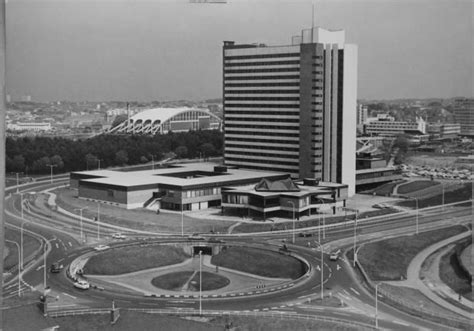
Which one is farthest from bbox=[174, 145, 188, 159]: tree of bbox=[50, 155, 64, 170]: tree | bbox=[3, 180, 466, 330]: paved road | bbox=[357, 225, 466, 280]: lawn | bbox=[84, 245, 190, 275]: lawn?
bbox=[3, 180, 466, 330]: paved road

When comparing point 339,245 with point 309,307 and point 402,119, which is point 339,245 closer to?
point 309,307

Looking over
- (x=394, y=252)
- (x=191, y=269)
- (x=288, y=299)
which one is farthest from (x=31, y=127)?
(x=288, y=299)

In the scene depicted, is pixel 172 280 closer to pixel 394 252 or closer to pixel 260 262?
pixel 260 262

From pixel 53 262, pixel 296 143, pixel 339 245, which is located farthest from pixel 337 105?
pixel 53 262

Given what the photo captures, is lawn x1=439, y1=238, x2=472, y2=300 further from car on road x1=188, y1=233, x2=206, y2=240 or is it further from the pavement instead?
car on road x1=188, y1=233, x2=206, y2=240

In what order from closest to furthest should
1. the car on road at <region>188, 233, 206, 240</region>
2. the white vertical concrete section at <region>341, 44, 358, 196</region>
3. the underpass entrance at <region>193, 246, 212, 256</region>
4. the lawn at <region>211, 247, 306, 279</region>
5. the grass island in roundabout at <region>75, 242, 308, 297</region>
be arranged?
the grass island in roundabout at <region>75, 242, 308, 297</region>, the lawn at <region>211, 247, 306, 279</region>, the underpass entrance at <region>193, 246, 212, 256</region>, the car on road at <region>188, 233, 206, 240</region>, the white vertical concrete section at <region>341, 44, 358, 196</region>
